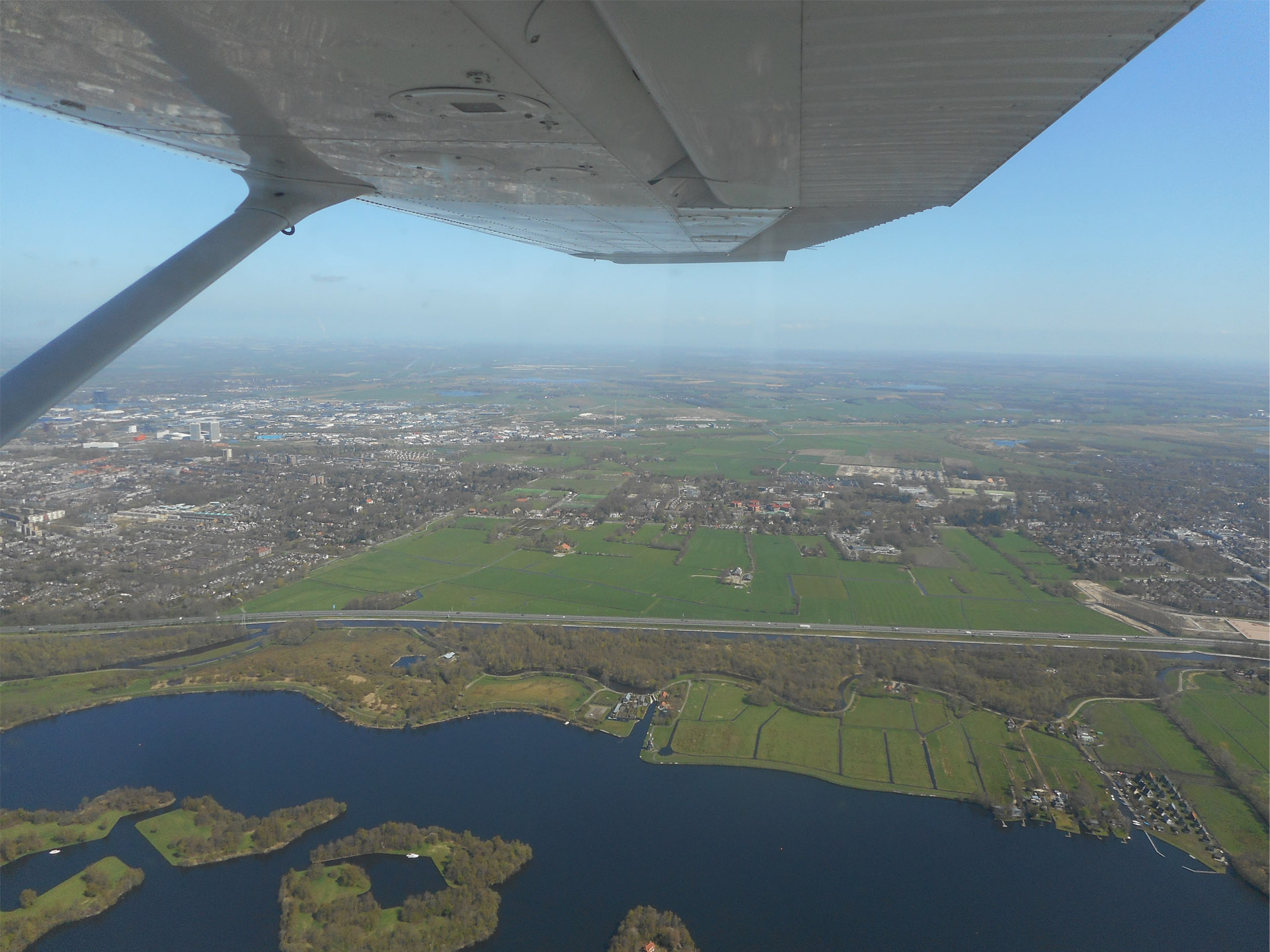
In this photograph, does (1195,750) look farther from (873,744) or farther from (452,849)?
(452,849)

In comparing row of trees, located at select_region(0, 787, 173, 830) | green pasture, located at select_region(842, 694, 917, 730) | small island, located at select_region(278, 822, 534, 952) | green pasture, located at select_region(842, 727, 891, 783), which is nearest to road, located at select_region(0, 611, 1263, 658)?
green pasture, located at select_region(842, 694, 917, 730)

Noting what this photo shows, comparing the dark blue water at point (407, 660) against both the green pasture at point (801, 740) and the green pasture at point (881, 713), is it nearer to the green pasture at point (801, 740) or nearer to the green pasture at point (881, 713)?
the green pasture at point (801, 740)

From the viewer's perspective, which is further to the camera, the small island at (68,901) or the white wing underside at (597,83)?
the small island at (68,901)

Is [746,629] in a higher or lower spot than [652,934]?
higher

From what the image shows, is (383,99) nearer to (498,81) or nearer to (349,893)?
(498,81)

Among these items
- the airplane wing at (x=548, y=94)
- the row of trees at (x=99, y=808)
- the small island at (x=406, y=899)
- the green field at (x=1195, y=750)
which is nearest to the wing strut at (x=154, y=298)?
the airplane wing at (x=548, y=94)

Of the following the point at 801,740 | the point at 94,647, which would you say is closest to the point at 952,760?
the point at 801,740
